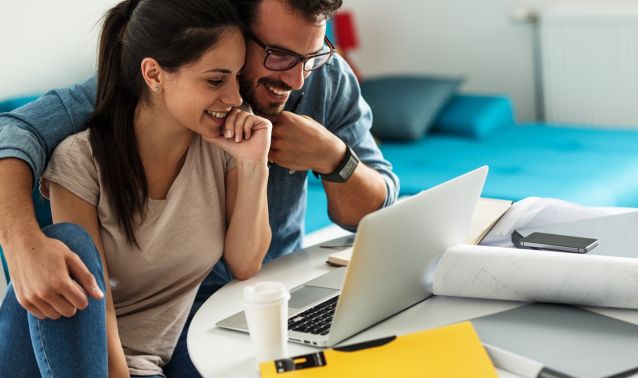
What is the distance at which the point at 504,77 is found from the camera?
3.99 meters

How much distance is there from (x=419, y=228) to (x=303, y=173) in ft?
2.06

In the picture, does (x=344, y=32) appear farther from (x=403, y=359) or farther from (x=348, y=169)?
(x=403, y=359)

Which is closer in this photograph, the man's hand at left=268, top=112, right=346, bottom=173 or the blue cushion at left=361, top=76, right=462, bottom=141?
the man's hand at left=268, top=112, right=346, bottom=173

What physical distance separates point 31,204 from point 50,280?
22 centimetres

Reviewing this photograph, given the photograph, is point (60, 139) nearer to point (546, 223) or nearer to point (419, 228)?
point (419, 228)

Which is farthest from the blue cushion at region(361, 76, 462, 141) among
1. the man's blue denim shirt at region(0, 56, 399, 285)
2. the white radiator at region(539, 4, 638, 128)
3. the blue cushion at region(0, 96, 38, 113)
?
the man's blue denim shirt at region(0, 56, 399, 285)

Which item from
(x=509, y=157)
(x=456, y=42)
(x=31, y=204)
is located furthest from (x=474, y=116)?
(x=31, y=204)

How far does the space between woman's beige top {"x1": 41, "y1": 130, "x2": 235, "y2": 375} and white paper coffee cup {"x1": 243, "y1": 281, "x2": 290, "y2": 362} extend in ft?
1.39

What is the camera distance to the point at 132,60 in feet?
4.85

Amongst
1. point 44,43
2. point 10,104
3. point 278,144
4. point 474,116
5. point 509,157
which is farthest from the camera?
point 474,116

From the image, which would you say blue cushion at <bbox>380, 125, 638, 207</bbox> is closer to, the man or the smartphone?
the man

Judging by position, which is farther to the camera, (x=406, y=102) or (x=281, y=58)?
(x=406, y=102)

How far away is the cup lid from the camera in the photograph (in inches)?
41.2

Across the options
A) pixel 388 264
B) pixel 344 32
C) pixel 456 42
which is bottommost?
pixel 456 42
